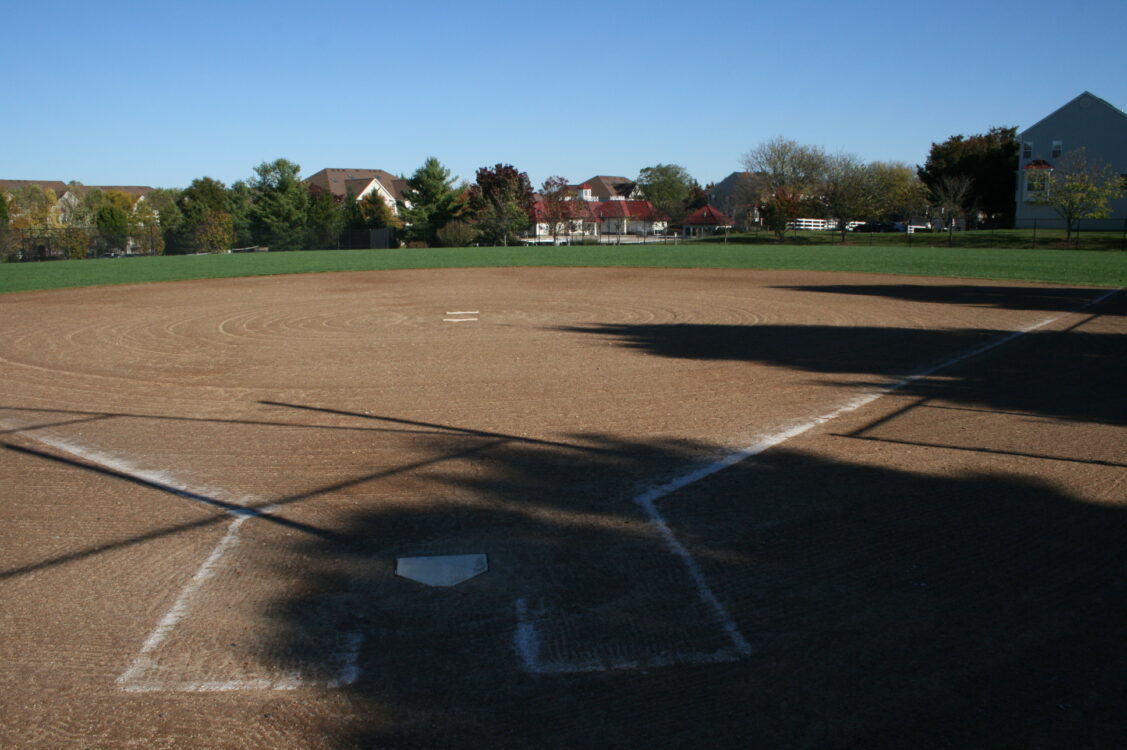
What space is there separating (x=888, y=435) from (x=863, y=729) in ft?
18.8

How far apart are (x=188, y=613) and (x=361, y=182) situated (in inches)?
4824

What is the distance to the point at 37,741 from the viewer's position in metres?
4.13

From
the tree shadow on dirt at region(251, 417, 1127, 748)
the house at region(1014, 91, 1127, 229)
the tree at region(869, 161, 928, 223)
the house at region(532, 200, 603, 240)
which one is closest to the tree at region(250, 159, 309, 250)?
the house at region(532, 200, 603, 240)

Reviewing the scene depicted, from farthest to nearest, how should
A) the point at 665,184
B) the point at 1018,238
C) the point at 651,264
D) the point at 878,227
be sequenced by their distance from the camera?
the point at 665,184, the point at 878,227, the point at 1018,238, the point at 651,264

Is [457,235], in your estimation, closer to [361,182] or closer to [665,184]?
[361,182]

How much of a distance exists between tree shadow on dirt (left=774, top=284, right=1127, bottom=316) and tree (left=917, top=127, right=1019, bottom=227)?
61.8 m

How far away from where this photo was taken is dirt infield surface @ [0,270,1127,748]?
439 centimetres

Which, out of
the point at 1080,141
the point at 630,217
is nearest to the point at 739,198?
the point at 630,217

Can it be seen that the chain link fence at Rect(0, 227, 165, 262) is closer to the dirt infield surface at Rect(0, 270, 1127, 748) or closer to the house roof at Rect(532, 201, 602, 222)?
the house roof at Rect(532, 201, 602, 222)

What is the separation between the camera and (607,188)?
165125 mm

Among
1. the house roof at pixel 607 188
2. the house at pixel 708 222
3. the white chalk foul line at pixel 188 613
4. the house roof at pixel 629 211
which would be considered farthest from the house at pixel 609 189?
the white chalk foul line at pixel 188 613

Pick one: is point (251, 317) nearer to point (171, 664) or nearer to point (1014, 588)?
point (171, 664)

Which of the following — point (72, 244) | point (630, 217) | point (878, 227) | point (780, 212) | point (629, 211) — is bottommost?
point (72, 244)

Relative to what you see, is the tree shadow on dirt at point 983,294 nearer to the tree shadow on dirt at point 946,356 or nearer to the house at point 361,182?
the tree shadow on dirt at point 946,356
